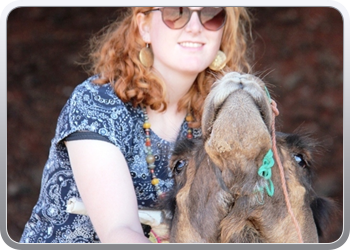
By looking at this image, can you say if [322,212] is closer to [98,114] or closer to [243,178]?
[243,178]

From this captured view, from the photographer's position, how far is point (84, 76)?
6605mm

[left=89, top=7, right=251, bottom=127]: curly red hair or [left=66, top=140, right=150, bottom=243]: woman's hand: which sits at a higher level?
[left=89, top=7, right=251, bottom=127]: curly red hair

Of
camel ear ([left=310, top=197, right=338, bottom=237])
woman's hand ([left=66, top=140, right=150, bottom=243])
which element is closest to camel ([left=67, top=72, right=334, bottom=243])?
camel ear ([left=310, top=197, right=338, bottom=237])

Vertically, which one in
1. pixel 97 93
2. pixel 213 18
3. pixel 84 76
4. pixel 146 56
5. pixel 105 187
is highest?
A: pixel 213 18

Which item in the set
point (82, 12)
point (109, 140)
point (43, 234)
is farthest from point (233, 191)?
point (82, 12)

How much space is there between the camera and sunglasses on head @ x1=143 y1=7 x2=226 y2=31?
2.56 m

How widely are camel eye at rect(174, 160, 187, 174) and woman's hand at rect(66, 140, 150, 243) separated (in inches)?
8.4

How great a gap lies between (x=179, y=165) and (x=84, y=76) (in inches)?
175

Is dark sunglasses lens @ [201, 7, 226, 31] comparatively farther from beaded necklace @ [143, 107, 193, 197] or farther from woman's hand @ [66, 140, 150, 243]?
woman's hand @ [66, 140, 150, 243]

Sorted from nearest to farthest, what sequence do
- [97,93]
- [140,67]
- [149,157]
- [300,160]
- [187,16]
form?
1. [300,160]
2. [187,16]
3. [97,93]
4. [149,157]
5. [140,67]

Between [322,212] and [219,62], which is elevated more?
[219,62]

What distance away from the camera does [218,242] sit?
2.04 m

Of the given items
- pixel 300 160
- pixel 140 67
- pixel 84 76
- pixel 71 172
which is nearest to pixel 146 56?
pixel 140 67

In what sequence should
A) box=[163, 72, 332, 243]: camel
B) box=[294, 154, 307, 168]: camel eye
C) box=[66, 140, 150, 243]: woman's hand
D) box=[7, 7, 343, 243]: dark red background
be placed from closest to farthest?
1. box=[163, 72, 332, 243]: camel
2. box=[294, 154, 307, 168]: camel eye
3. box=[66, 140, 150, 243]: woman's hand
4. box=[7, 7, 343, 243]: dark red background
